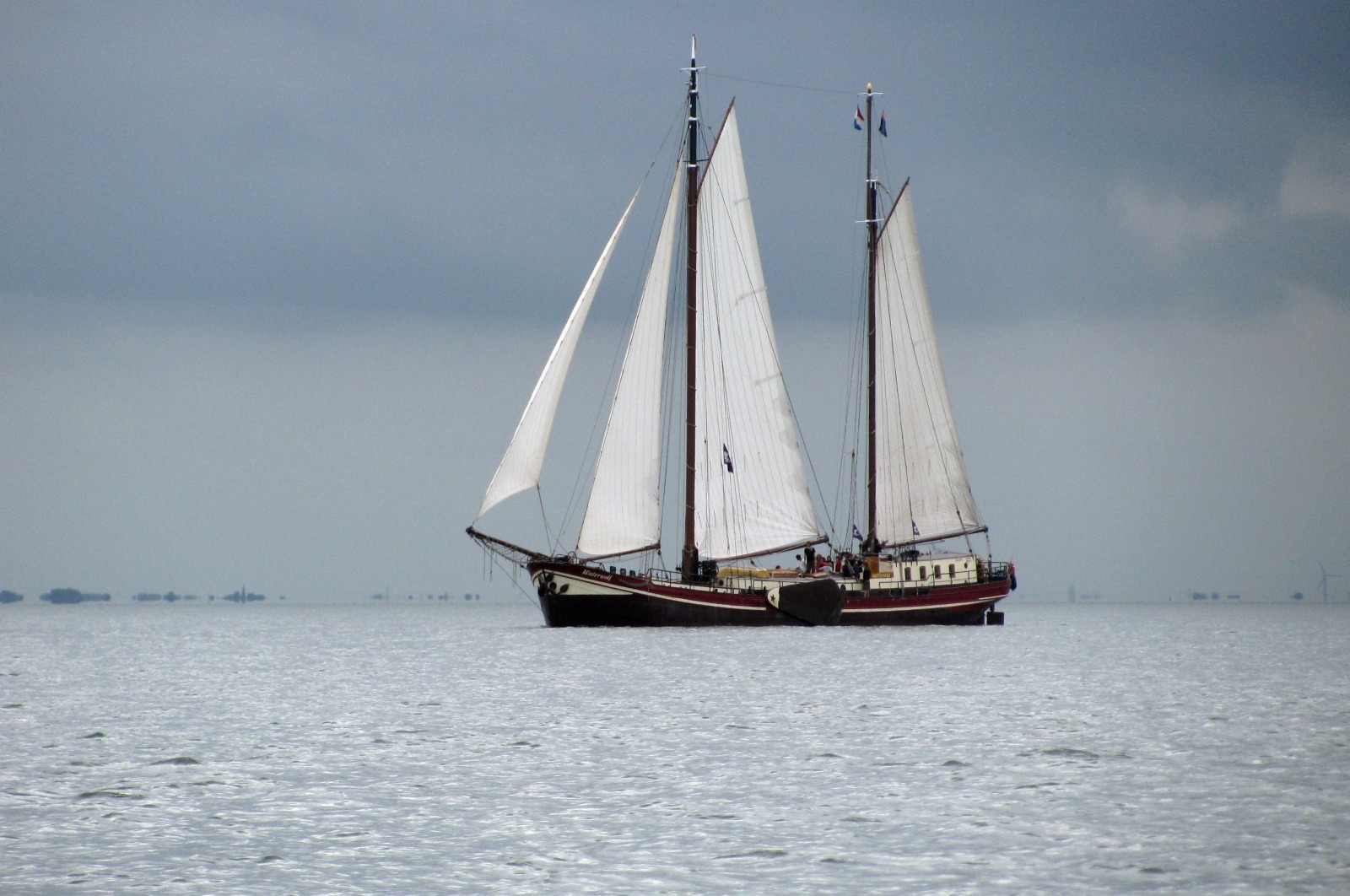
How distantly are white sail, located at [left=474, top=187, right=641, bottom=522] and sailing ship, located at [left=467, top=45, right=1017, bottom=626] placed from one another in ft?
0.25

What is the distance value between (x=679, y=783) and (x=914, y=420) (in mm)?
68812

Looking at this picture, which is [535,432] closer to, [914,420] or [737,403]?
[737,403]

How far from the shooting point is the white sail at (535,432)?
80.1m

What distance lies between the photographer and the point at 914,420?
322ft

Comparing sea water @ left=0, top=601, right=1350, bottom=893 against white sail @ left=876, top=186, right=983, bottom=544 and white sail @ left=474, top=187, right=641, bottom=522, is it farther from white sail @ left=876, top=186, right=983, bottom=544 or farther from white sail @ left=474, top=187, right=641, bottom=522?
white sail @ left=876, top=186, right=983, bottom=544

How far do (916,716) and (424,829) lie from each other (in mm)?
23103

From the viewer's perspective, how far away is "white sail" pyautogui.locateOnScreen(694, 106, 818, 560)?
8931 cm

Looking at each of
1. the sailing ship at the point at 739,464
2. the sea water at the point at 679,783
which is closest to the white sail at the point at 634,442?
the sailing ship at the point at 739,464

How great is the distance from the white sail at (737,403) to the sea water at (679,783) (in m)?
23.0

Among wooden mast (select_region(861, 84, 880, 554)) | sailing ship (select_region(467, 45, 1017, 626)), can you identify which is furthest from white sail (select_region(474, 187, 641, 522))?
wooden mast (select_region(861, 84, 880, 554))

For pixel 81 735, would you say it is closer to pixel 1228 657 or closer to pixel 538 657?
pixel 538 657

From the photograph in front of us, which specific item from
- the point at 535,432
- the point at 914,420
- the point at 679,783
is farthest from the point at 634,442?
the point at 679,783

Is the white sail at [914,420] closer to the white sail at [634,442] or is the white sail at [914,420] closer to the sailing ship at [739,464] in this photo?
the sailing ship at [739,464]

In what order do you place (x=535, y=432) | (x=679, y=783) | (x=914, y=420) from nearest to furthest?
(x=679, y=783) → (x=535, y=432) → (x=914, y=420)
